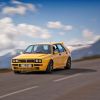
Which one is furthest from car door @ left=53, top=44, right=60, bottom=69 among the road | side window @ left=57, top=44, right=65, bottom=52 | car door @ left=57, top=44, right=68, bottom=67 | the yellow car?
the road

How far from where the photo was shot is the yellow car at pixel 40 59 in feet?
72.9

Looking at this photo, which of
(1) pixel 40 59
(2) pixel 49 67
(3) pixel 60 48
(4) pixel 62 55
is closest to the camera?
(1) pixel 40 59

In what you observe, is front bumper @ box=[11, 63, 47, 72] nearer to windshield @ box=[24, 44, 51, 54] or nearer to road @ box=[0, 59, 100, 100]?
windshield @ box=[24, 44, 51, 54]

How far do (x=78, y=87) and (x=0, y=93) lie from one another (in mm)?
2937

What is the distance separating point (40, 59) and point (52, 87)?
18.4ft

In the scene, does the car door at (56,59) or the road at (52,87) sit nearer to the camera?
the road at (52,87)

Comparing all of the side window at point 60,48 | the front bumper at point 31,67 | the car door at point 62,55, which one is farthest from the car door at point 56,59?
the front bumper at point 31,67

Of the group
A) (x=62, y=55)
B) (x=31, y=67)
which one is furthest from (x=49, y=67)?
(x=62, y=55)

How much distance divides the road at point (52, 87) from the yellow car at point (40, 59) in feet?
5.38

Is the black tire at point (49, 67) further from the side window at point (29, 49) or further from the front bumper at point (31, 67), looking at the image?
the side window at point (29, 49)

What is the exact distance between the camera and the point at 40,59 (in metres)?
22.2

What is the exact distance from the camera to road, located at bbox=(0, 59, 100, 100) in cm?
1438

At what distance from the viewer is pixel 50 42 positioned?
978 inches

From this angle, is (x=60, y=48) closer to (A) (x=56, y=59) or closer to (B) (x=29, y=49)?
(A) (x=56, y=59)
